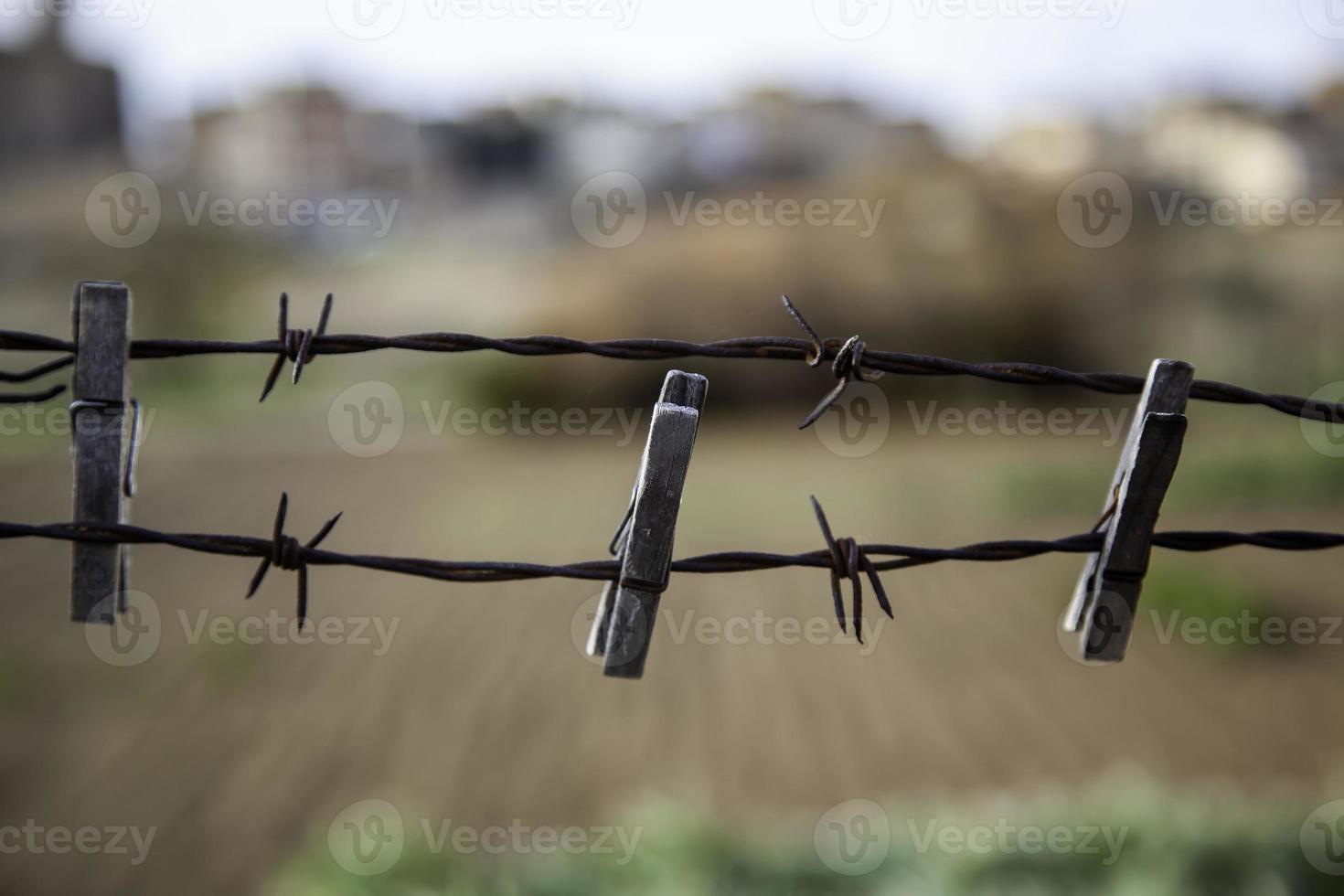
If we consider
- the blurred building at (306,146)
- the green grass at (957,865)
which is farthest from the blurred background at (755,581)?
the blurred building at (306,146)

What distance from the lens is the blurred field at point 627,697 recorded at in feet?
16.5

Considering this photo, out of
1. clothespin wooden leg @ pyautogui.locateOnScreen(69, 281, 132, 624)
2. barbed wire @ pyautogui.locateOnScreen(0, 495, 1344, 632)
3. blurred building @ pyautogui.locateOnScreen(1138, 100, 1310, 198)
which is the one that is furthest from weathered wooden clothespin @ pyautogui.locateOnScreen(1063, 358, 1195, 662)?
blurred building @ pyautogui.locateOnScreen(1138, 100, 1310, 198)

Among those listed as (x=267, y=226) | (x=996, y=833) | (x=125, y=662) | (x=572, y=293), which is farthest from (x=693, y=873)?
(x=267, y=226)

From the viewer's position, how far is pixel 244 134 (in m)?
39.7

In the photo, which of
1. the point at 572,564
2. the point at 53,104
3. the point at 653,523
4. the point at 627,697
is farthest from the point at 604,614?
the point at 53,104

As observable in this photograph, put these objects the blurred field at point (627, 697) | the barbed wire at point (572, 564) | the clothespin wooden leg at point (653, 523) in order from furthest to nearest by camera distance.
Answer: the blurred field at point (627, 697) < the barbed wire at point (572, 564) < the clothespin wooden leg at point (653, 523)

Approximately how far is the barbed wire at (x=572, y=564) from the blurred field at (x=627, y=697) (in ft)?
6.57

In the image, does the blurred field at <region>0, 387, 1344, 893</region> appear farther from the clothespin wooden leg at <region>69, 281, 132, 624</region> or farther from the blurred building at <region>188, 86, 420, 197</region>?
the blurred building at <region>188, 86, 420, 197</region>

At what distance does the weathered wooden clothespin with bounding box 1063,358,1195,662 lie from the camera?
1326 millimetres

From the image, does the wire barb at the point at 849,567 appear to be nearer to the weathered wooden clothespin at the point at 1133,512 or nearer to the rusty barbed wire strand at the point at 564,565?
the rusty barbed wire strand at the point at 564,565

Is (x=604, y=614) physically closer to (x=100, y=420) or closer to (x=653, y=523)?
(x=653, y=523)

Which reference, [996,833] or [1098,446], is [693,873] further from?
[1098,446]

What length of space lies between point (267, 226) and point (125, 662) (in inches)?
982

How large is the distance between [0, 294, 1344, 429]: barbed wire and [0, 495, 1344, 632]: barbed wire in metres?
0.21
